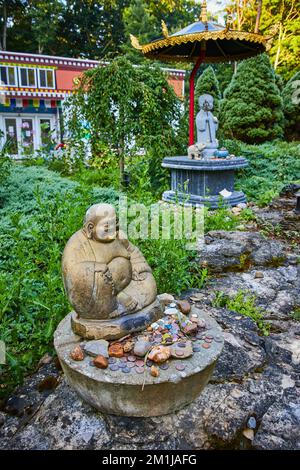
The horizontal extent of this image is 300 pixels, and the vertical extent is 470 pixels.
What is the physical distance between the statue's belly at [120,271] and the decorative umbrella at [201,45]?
5.62 meters

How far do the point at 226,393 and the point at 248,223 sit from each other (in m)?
3.72

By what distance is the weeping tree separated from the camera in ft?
21.8

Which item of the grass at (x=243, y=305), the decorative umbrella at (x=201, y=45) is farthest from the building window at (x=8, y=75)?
the grass at (x=243, y=305)

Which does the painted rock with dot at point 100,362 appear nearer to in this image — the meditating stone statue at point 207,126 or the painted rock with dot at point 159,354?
the painted rock with dot at point 159,354

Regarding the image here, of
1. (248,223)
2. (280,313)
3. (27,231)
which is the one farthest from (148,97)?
(280,313)

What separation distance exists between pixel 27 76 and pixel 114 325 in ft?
50.3

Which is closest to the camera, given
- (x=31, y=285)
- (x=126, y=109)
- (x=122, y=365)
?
(x=122, y=365)

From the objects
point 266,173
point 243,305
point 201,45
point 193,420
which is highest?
point 201,45

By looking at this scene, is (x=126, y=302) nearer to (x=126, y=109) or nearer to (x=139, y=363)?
(x=139, y=363)

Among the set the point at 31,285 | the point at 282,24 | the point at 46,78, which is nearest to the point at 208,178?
the point at 31,285

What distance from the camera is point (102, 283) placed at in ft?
6.28

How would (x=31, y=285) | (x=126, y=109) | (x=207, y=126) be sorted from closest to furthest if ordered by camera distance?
(x=31, y=285) → (x=126, y=109) → (x=207, y=126)

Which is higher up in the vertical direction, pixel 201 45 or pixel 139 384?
pixel 201 45

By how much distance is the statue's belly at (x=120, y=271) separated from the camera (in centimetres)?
198
